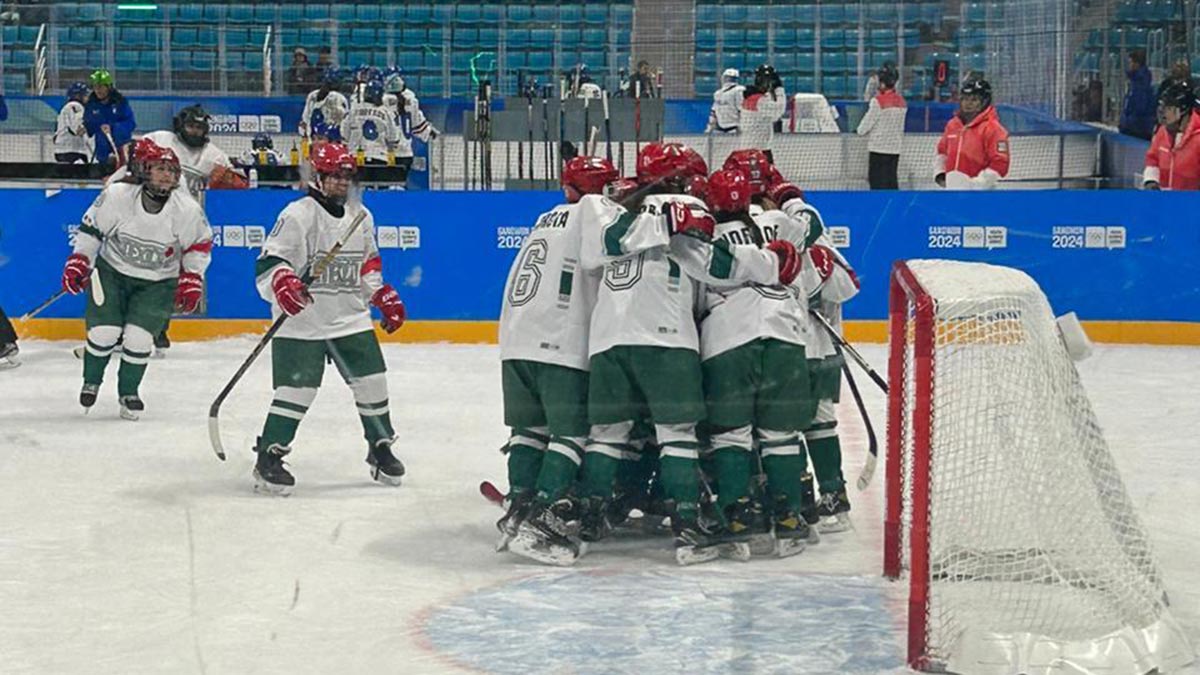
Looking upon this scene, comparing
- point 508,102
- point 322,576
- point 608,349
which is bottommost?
point 322,576

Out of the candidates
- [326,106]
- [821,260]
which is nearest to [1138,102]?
[326,106]

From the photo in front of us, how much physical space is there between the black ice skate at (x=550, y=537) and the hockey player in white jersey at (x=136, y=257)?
2860 millimetres

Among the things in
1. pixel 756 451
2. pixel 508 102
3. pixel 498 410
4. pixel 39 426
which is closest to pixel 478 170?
pixel 508 102

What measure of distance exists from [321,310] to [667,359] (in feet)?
4.92

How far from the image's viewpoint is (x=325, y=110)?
12977 mm

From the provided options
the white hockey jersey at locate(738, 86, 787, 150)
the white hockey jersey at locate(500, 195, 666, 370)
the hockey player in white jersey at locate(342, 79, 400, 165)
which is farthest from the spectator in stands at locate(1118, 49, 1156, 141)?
the white hockey jersey at locate(500, 195, 666, 370)

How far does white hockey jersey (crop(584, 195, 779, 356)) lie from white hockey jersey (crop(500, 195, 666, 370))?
0.08 metres

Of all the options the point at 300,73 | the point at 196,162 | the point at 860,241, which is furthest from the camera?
the point at 300,73

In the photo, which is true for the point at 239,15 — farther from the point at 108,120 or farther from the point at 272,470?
the point at 272,470

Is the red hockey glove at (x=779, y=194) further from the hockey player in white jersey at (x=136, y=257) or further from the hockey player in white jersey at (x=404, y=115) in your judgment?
the hockey player in white jersey at (x=404, y=115)

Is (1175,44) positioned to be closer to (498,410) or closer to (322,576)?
(498,410)

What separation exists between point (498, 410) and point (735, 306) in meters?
2.89

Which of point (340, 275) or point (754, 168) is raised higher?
point (754, 168)

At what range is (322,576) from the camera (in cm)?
528
